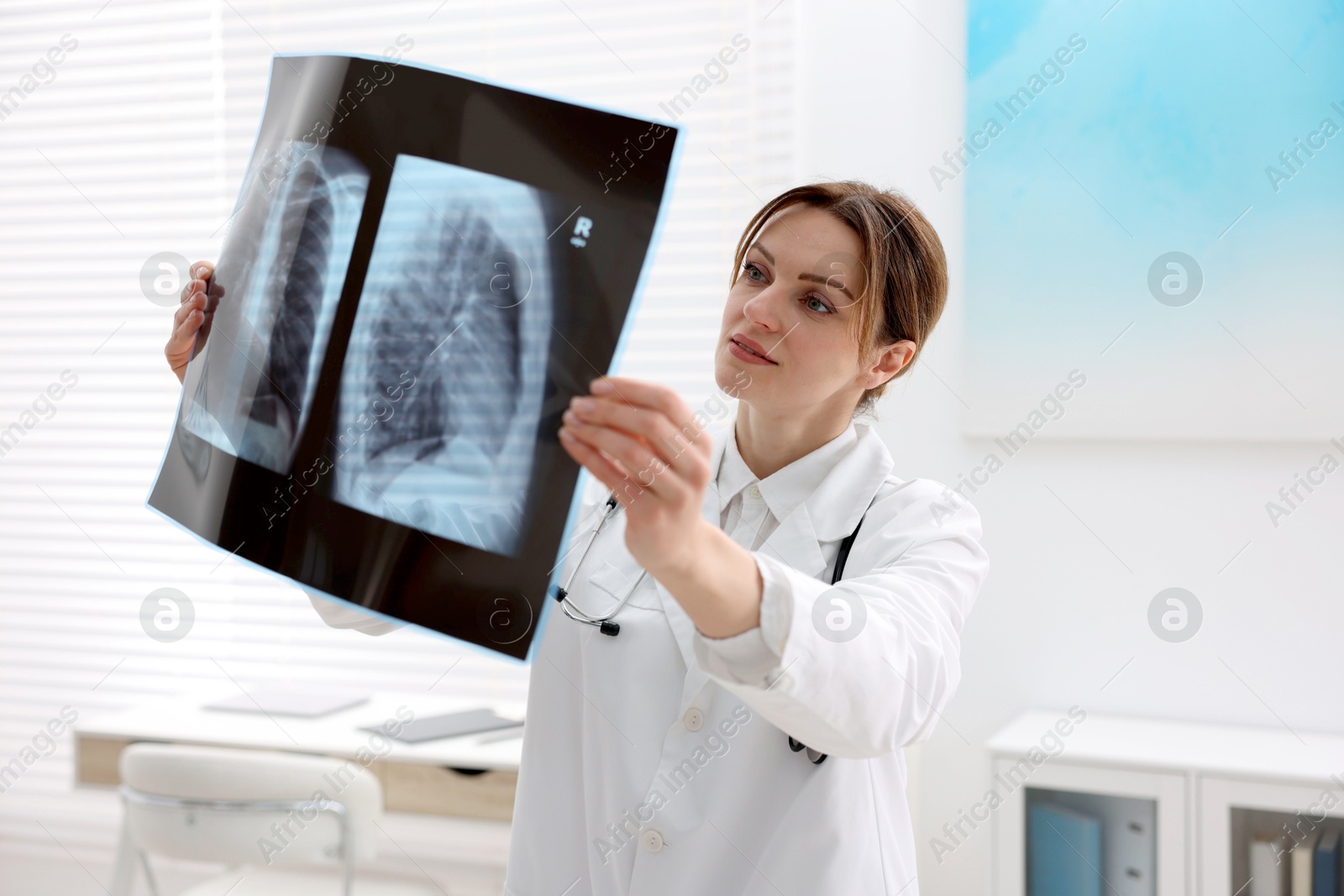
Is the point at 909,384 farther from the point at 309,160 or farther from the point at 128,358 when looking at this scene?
the point at 128,358

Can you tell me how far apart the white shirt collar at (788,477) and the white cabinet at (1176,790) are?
3.40 ft

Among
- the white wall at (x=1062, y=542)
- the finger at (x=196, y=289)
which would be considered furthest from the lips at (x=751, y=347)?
the white wall at (x=1062, y=542)

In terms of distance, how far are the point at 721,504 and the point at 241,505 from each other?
665mm

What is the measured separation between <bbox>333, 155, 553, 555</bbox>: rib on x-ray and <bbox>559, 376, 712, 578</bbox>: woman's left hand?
44 mm

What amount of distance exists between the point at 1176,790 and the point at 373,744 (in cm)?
156

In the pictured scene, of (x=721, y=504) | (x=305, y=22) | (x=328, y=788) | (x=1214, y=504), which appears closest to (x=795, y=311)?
(x=721, y=504)

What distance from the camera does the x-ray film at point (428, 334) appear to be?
63 centimetres

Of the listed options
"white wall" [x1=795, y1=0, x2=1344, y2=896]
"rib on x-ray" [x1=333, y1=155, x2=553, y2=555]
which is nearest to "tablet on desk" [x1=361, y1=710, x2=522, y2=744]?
"white wall" [x1=795, y1=0, x2=1344, y2=896]

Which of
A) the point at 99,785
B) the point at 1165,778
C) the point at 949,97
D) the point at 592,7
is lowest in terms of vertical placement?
the point at 99,785

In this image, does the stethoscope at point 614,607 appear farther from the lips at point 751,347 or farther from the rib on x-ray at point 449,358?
the rib on x-ray at point 449,358

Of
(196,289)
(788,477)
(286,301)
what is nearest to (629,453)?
(286,301)

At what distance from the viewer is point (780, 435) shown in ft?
4.10

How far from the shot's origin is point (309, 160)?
0.69 metres

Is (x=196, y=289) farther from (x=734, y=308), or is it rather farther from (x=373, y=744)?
(x=373, y=744)
